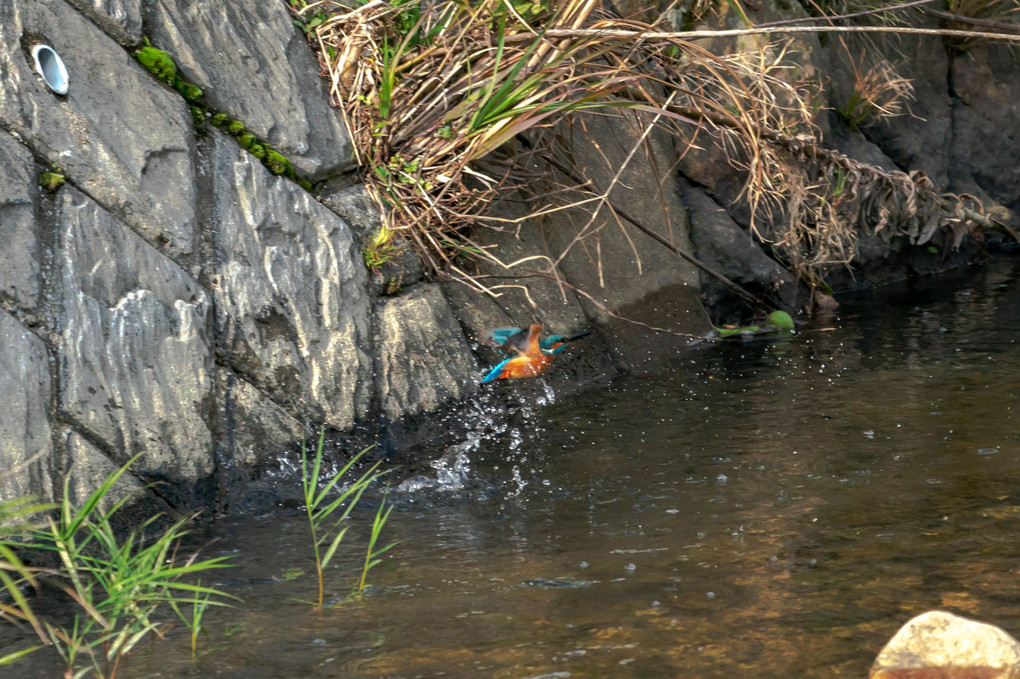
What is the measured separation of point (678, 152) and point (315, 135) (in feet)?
7.96

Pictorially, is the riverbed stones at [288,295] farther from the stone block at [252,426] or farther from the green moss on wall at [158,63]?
the green moss on wall at [158,63]

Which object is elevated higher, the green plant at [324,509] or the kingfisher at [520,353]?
the kingfisher at [520,353]

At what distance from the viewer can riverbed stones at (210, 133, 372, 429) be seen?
10.3 ft

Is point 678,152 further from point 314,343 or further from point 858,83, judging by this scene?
point 314,343

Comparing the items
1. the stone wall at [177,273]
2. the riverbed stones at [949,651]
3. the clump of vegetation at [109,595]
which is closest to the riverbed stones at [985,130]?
the stone wall at [177,273]

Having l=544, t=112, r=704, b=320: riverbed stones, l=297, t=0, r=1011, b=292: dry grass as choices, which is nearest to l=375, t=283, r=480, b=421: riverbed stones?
l=297, t=0, r=1011, b=292: dry grass

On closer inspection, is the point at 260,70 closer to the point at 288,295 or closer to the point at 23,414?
the point at 288,295

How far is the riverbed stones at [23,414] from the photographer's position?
2.48m

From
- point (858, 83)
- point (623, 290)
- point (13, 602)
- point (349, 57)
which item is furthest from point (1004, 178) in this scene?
point (13, 602)

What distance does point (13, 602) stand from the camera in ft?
7.47

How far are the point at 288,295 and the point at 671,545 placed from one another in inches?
61.2

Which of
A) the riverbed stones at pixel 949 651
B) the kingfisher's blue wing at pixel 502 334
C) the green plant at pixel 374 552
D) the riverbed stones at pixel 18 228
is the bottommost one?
the riverbed stones at pixel 949 651

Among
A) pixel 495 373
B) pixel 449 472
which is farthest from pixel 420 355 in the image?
pixel 449 472

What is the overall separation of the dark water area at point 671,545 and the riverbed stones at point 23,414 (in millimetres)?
505
